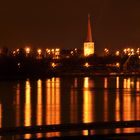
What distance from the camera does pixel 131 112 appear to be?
16375 mm

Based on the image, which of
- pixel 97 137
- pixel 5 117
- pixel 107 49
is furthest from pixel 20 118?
pixel 107 49

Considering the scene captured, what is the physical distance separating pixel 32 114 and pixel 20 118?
1.19m

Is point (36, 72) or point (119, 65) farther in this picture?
point (119, 65)

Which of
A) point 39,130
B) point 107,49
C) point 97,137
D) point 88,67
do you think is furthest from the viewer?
point 107,49

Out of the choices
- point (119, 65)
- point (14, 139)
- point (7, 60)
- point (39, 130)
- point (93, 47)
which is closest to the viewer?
point (39, 130)

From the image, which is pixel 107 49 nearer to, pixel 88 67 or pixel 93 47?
pixel 93 47

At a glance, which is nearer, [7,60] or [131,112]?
[131,112]

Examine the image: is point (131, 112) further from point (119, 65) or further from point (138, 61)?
point (138, 61)

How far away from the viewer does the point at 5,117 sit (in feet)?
49.0

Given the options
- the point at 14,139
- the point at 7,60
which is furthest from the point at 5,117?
the point at 7,60

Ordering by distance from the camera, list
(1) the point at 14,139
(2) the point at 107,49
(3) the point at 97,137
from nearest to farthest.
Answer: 1. (3) the point at 97,137
2. (1) the point at 14,139
3. (2) the point at 107,49

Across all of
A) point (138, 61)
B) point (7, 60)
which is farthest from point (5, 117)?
point (138, 61)

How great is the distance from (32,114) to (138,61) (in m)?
97.1

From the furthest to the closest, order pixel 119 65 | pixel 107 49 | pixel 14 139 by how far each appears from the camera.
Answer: pixel 107 49 < pixel 119 65 < pixel 14 139
